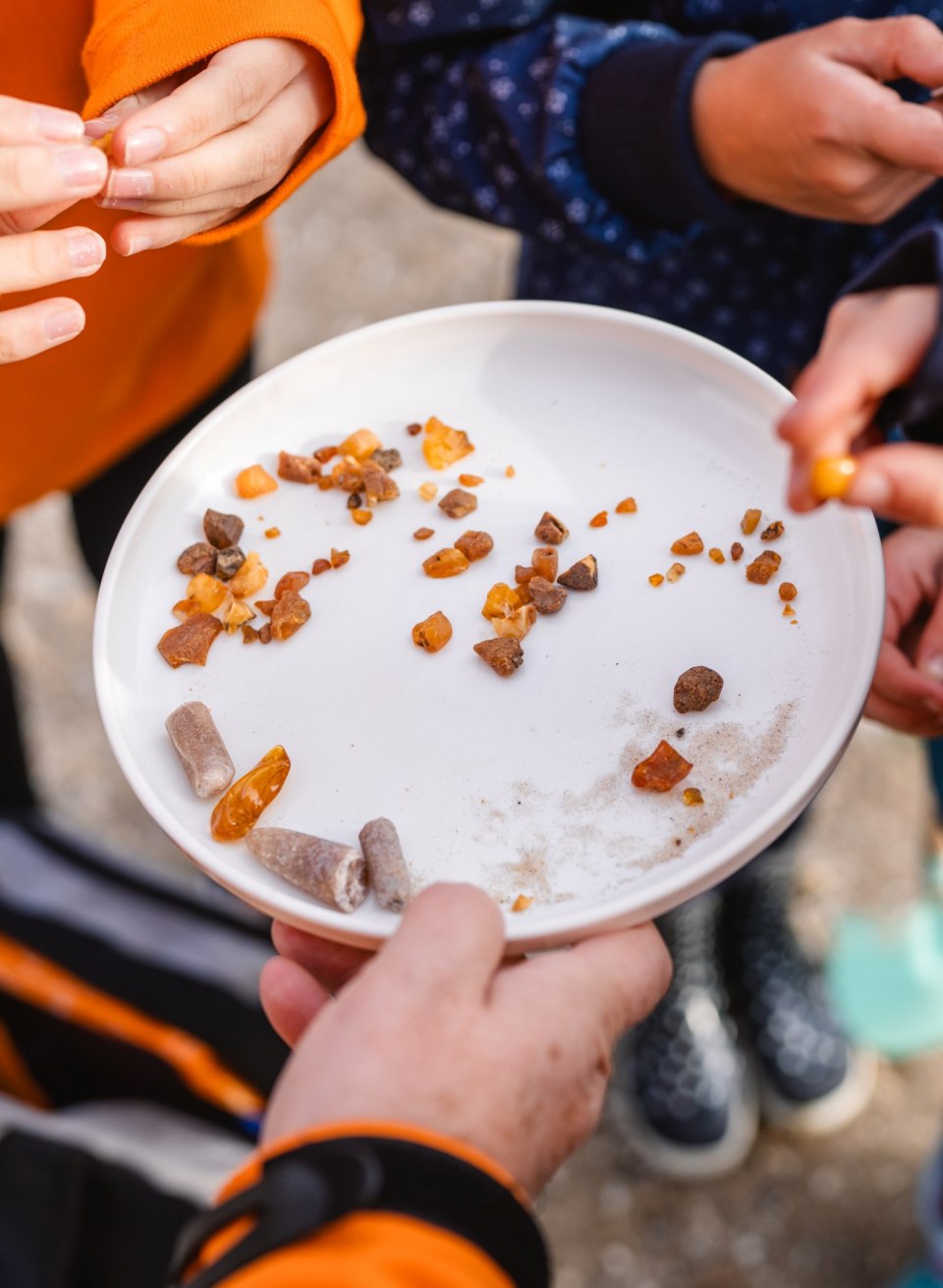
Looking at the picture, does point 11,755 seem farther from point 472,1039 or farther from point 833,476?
point 833,476

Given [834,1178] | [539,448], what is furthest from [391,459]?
[834,1178]

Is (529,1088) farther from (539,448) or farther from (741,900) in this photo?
(741,900)

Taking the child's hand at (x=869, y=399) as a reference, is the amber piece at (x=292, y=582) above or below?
below

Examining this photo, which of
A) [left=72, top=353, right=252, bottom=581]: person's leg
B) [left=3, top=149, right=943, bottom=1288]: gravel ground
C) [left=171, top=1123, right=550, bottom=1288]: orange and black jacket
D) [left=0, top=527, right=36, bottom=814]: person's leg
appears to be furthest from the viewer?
[left=0, top=527, right=36, bottom=814]: person's leg

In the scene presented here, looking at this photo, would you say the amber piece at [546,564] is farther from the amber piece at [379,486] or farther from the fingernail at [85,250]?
the fingernail at [85,250]

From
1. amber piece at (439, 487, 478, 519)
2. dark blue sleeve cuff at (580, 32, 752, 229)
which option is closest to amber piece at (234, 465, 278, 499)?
amber piece at (439, 487, 478, 519)

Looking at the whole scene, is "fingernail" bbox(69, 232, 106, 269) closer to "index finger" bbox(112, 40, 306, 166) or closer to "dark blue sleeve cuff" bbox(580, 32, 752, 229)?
"index finger" bbox(112, 40, 306, 166)

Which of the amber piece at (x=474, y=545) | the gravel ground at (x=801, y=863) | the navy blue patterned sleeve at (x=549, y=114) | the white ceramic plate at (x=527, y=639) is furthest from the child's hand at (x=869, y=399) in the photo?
the gravel ground at (x=801, y=863)
